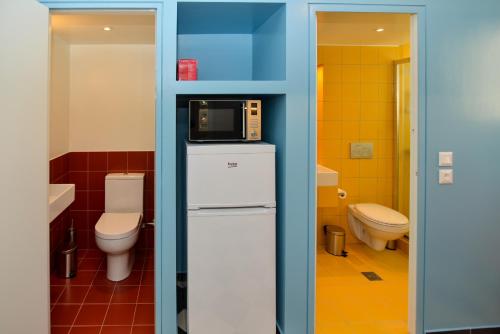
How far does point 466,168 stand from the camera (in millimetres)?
2279

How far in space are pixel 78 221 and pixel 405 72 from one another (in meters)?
3.73

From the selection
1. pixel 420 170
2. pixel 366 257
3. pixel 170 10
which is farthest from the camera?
pixel 366 257

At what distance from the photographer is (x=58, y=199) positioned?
2361mm

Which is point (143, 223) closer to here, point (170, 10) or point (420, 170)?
point (170, 10)

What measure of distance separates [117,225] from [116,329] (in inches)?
38.8

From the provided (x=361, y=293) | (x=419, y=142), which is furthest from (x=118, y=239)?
(x=419, y=142)

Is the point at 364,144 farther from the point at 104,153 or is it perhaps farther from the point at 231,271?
the point at 104,153

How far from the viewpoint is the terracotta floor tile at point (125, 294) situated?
2904 mm

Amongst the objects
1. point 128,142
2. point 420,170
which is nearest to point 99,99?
point 128,142

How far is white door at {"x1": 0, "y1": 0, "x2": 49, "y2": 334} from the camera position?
6.32 ft

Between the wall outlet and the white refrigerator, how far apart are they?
1.95 metres

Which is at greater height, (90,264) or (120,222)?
(120,222)

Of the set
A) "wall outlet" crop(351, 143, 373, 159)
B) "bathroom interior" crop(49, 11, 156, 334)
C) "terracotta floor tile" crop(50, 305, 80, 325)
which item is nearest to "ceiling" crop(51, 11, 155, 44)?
"bathroom interior" crop(49, 11, 156, 334)

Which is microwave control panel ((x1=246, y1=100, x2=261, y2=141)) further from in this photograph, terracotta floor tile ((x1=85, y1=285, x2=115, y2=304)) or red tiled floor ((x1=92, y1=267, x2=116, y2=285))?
red tiled floor ((x1=92, y1=267, x2=116, y2=285))
